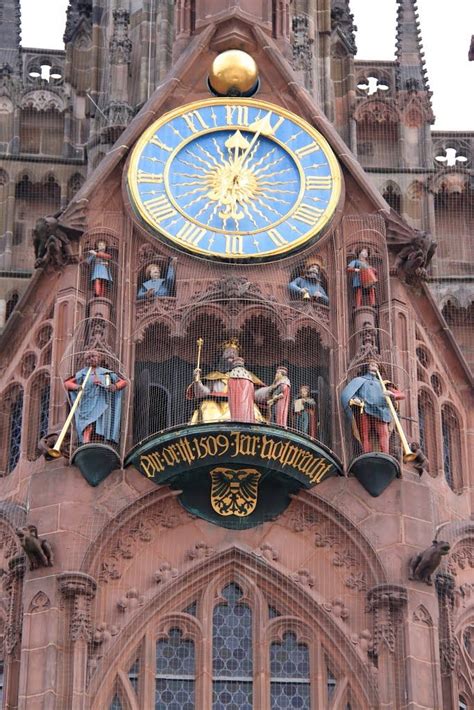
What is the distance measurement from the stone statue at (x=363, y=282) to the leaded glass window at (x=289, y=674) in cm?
432

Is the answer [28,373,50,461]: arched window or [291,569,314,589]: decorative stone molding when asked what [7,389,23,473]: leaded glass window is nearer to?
[28,373,50,461]: arched window

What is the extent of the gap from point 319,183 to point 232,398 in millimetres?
3365

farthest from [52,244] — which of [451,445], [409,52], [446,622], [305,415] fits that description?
[409,52]

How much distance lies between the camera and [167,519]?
105 ft

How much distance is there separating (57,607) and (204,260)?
485cm

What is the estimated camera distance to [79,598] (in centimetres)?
3122

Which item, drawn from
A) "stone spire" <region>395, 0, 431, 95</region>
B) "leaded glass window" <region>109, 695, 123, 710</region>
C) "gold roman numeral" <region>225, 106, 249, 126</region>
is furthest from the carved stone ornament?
"stone spire" <region>395, 0, 431, 95</region>

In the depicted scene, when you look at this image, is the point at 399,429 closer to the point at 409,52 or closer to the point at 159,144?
the point at 159,144

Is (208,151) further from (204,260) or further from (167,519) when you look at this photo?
(167,519)

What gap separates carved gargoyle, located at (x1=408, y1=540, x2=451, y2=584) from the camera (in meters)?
31.4

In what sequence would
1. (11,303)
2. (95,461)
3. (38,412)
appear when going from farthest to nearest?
(11,303) < (38,412) < (95,461)

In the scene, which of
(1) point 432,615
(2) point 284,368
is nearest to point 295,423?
(2) point 284,368

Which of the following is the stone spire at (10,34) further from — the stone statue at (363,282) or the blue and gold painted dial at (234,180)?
the stone statue at (363,282)

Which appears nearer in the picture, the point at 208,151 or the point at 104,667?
the point at 104,667
